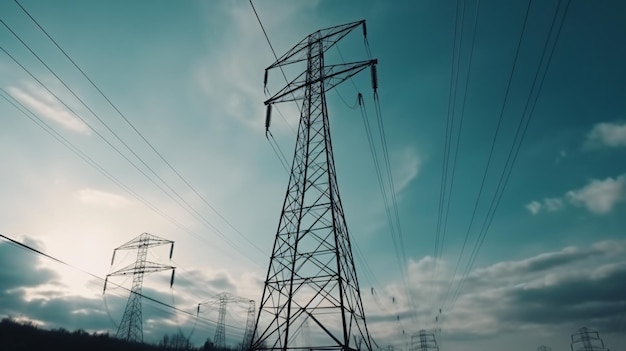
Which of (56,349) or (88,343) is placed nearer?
(56,349)

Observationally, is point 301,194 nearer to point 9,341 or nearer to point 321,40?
point 321,40

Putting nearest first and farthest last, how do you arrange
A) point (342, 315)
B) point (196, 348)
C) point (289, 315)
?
point (342, 315) < point (289, 315) < point (196, 348)

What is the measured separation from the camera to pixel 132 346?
65062 mm

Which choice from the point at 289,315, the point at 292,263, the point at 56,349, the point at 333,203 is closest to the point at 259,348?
the point at 289,315

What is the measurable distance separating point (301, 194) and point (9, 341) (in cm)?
6838

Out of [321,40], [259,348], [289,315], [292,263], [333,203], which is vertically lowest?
[259,348]

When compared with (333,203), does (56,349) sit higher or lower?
lower

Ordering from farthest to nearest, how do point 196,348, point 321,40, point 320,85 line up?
point 196,348, point 321,40, point 320,85

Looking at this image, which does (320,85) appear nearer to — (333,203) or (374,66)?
(374,66)

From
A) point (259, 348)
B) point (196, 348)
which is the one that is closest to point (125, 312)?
point (259, 348)

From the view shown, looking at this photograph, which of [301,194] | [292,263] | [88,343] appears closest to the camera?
[292,263]

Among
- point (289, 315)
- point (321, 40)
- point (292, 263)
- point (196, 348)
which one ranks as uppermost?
A: point (321, 40)

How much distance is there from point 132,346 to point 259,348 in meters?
66.6

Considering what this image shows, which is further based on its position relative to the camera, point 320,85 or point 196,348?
point 196,348
